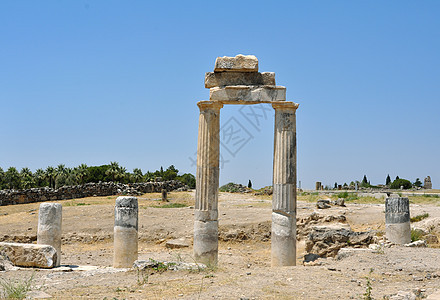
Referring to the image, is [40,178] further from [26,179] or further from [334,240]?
[334,240]

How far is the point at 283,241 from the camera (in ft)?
41.4

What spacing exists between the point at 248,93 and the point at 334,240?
5356 millimetres

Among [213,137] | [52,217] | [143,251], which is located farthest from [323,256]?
[52,217]

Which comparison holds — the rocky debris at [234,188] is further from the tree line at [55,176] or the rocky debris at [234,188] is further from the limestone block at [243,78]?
the limestone block at [243,78]

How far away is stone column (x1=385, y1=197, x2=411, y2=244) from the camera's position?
14430 mm

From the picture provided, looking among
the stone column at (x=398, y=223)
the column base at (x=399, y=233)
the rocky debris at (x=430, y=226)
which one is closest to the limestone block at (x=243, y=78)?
the stone column at (x=398, y=223)

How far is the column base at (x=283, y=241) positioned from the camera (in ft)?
41.3

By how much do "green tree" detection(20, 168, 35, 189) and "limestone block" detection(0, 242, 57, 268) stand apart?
40996 mm

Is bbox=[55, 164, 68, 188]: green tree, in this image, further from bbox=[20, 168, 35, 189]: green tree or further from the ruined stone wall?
the ruined stone wall

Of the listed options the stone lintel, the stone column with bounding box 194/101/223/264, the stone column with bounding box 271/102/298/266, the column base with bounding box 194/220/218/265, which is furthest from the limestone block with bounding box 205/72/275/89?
the column base with bounding box 194/220/218/265

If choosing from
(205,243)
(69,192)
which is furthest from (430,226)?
(69,192)

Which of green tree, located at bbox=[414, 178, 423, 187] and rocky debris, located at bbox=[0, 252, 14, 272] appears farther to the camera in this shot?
green tree, located at bbox=[414, 178, 423, 187]

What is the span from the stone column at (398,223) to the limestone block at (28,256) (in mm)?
10436

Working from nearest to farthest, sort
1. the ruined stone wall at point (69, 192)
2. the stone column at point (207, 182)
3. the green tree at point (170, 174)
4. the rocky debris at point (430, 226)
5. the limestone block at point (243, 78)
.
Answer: the stone column at point (207, 182) → the limestone block at point (243, 78) → the rocky debris at point (430, 226) → the ruined stone wall at point (69, 192) → the green tree at point (170, 174)
